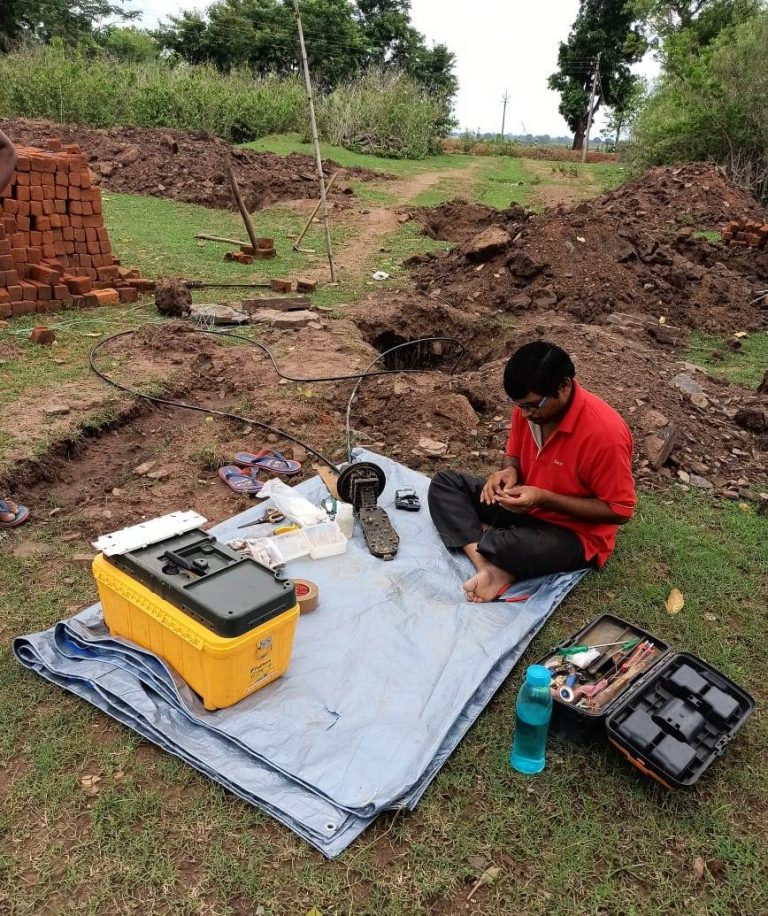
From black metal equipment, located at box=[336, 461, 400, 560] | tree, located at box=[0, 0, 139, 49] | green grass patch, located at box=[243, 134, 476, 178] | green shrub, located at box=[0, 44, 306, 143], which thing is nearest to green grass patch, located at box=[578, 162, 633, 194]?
green grass patch, located at box=[243, 134, 476, 178]

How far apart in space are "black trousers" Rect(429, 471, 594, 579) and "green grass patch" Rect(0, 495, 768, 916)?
71 cm

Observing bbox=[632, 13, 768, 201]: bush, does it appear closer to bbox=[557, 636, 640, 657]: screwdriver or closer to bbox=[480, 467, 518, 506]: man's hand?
bbox=[480, 467, 518, 506]: man's hand

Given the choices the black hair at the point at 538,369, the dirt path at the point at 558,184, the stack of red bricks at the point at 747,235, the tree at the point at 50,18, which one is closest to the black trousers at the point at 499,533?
the black hair at the point at 538,369

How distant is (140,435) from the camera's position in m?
4.84

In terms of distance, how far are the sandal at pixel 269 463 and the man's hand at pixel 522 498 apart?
5.45ft

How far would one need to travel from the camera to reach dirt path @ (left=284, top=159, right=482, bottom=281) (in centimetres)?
1012

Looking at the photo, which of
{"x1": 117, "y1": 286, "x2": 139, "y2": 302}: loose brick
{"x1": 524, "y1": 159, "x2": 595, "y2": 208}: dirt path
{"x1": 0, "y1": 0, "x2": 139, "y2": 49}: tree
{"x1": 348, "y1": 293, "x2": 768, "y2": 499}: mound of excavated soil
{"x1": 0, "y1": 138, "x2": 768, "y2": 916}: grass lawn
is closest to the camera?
{"x1": 0, "y1": 138, "x2": 768, "y2": 916}: grass lawn

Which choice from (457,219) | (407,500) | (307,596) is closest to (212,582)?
(307,596)

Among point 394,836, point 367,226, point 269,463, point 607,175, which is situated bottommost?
point 394,836

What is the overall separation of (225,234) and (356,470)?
362 inches

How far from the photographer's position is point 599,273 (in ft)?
26.8

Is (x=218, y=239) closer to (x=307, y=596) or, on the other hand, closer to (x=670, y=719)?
(x=307, y=596)

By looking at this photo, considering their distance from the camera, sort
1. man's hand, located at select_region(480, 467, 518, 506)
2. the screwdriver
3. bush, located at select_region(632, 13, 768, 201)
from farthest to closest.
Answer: bush, located at select_region(632, 13, 768, 201)
man's hand, located at select_region(480, 467, 518, 506)
the screwdriver

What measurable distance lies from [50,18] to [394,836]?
37375mm
